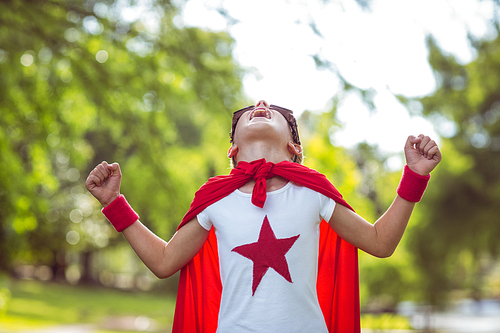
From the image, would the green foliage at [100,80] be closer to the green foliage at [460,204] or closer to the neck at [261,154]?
the neck at [261,154]

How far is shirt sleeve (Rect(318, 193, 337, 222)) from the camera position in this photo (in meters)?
1.93

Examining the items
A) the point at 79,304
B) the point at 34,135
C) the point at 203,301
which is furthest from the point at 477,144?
the point at 79,304

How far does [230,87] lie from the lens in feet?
16.6

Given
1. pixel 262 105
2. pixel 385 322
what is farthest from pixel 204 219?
pixel 385 322

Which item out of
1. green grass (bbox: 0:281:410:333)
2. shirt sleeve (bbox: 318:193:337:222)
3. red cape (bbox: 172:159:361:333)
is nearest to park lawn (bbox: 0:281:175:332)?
green grass (bbox: 0:281:410:333)

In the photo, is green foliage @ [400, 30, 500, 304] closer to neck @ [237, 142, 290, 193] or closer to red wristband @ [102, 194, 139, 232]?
neck @ [237, 142, 290, 193]

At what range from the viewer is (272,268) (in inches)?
71.7

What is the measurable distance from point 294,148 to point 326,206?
37cm

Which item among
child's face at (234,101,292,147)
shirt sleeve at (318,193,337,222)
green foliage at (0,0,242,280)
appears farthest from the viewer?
green foliage at (0,0,242,280)

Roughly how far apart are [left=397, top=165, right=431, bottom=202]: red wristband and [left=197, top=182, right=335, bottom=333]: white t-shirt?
0.30 metres

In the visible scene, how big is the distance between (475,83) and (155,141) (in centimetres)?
401

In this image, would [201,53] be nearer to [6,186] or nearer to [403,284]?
[6,186]

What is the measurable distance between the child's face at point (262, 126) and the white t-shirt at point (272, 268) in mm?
266

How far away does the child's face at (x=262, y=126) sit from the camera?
2051 millimetres
